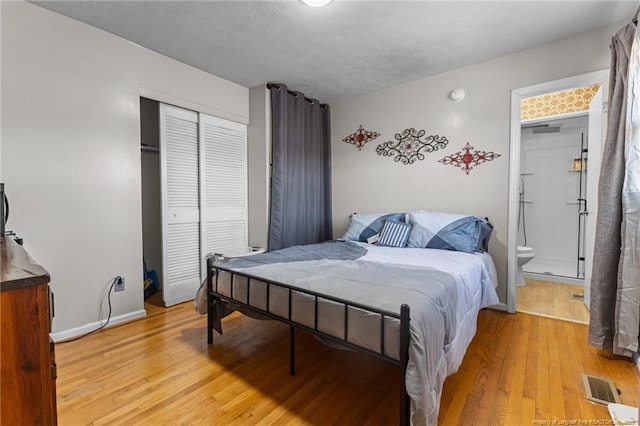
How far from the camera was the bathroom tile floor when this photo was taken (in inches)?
108

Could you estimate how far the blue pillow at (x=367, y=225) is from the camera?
127 inches

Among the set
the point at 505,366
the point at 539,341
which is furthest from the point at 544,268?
the point at 505,366

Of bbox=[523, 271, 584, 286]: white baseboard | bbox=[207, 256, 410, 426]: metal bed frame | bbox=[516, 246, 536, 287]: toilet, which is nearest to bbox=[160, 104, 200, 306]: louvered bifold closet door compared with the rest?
bbox=[207, 256, 410, 426]: metal bed frame

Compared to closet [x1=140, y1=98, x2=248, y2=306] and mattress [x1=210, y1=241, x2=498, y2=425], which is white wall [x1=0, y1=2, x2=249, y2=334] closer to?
closet [x1=140, y1=98, x2=248, y2=306]

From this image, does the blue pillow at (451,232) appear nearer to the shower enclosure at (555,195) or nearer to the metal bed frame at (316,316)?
the metal bed frame at (316,316)

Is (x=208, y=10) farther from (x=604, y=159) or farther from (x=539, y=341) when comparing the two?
(x=539, y=341)

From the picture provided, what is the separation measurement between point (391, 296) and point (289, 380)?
87cm

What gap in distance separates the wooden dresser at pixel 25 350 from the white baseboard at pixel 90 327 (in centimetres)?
198

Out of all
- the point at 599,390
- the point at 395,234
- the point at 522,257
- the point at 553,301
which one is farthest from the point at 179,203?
the point at 553,301

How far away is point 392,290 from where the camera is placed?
4.86ft

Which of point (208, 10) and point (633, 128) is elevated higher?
point (208, 10)

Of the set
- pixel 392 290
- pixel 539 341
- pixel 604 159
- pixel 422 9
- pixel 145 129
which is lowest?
pixel 539 341

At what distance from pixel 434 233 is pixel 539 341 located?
1.11 m

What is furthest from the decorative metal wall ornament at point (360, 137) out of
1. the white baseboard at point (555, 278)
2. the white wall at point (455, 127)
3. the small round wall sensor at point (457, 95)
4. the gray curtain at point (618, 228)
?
the white baseboard at point (555, 278)
